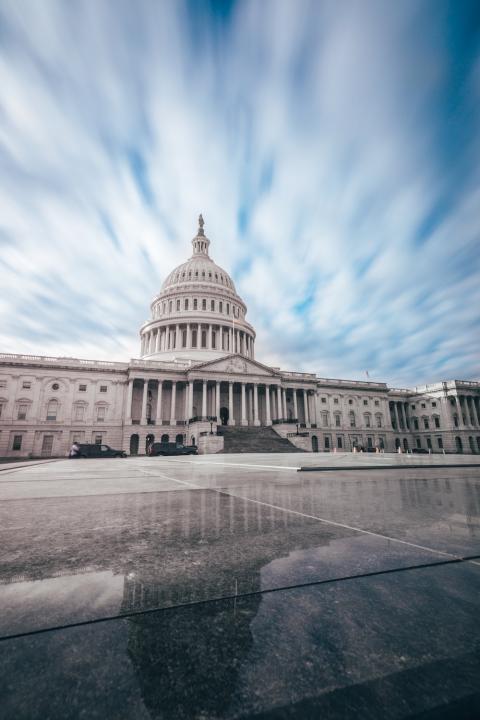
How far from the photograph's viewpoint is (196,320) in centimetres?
6384

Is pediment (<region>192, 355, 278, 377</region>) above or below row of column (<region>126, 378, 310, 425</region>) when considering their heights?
above

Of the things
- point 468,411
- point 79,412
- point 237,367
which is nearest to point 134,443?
point 79,412

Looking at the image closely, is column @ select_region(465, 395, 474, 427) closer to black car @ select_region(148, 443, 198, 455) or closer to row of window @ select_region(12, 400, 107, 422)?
black car @ select_region(148, 443, 198, 455)

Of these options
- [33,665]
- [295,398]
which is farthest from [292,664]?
[295,398]

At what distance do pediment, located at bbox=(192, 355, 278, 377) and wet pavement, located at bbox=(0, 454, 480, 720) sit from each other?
48.6 metres

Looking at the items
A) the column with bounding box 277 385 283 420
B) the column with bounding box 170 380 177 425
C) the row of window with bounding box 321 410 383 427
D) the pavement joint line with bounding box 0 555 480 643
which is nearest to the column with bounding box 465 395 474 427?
the row of window with bounding box 321 410 383 427

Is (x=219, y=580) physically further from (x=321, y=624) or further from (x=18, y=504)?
(x=18, y=504)

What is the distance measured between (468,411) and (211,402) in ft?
160

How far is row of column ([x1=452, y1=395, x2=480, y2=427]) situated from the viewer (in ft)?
208

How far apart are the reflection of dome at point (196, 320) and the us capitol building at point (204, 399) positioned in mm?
219

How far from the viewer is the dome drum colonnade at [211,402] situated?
4922cm

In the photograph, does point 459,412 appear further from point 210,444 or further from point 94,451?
point 94,451

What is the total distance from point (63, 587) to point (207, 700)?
2.98ft

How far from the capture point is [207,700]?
768mm
